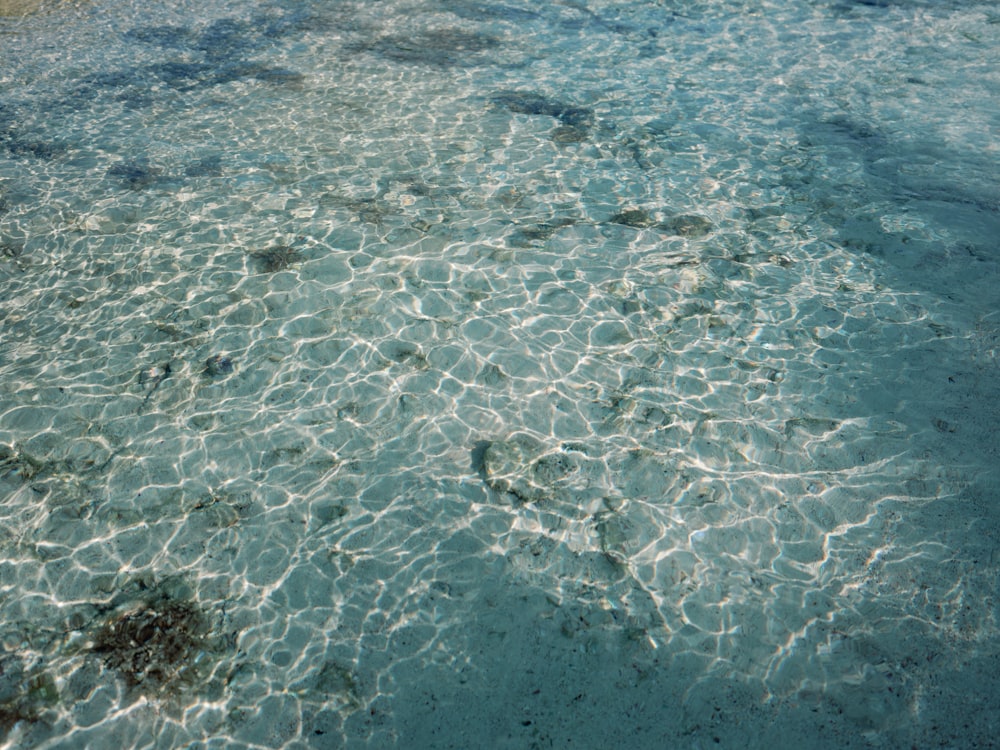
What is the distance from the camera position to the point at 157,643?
4.41 metres

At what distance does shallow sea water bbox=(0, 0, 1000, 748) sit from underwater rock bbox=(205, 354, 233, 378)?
0.03 m

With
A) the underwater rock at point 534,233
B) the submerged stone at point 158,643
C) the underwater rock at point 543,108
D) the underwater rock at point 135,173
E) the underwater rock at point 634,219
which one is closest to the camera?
the submerged stone at point 158,643

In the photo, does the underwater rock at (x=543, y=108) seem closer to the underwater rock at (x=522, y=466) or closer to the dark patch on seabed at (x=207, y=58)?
the dark patch on seabed at (x=207, y=58)

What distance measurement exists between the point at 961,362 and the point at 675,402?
257cm

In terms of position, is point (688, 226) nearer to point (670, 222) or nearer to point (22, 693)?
point (670, 222)

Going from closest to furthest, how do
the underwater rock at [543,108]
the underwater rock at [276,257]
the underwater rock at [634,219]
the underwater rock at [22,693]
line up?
1. the underwater rock at [22,693]
2. the underwater rock at [276,257]
3. the underwater rock at [634,219]
4. the underwater rock at [543,108]

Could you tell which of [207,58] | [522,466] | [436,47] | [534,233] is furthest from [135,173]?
[522,466]

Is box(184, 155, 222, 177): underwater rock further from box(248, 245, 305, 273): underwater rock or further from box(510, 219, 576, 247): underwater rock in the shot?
box(510, 219, 576, 247): underwater rock

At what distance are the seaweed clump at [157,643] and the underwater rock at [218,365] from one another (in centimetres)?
211

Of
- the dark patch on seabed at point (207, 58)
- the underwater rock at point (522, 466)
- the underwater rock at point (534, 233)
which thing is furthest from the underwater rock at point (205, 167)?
the underwater rock at point (522, 466)

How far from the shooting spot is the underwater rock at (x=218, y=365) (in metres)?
6.19

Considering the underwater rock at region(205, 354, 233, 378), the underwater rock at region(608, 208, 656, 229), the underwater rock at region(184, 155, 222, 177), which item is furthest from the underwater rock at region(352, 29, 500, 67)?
the underwater rock at region(205, 354, 233, 378)

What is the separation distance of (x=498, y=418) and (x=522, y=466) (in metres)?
0.52

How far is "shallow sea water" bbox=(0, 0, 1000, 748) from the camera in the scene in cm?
425
